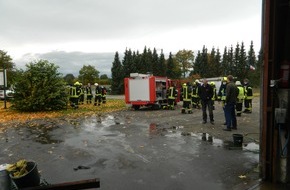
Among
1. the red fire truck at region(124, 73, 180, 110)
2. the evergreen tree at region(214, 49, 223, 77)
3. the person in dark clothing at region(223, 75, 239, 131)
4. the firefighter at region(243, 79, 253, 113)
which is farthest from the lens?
the evergreen tree at region(214, 49, 223, 77)

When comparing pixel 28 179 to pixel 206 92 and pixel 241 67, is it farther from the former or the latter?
pixel 241 67

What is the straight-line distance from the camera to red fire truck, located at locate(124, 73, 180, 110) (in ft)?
69.9

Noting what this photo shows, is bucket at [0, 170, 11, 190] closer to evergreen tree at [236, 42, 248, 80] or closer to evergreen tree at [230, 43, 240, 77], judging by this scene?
evergreen tree at [236, 42, 248, 80]

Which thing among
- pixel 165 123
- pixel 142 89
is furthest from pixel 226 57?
pixel 165 123

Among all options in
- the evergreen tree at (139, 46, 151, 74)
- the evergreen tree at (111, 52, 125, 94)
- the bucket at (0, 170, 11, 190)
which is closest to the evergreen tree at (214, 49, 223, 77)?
the evergreen tree at (139, 46, 151, 74)

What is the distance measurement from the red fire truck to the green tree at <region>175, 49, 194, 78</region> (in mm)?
74642

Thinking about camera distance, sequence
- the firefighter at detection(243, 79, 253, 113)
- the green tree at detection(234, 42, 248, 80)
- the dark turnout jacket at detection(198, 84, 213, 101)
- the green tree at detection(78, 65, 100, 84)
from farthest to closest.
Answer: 1. the green tree at detection(78, 65, 100, 84)
2. the green tree at detection(234, 42, 248, 80)
3. the firefighter at detection(243, 79, 253, 113)
4. the dark turnout jacket at detection(198, 84, 213, 101)

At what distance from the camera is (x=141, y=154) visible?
8.48m

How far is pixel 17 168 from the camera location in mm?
5133

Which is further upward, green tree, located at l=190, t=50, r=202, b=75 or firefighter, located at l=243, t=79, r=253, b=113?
green tree, located at l=190, t=50, r=202, b=75

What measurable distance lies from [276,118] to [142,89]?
52.2 feet

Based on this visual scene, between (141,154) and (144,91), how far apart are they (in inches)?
516

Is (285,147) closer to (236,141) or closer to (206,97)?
(236,141)

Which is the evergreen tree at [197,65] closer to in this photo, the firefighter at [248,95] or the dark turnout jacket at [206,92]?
the firefighter at [248,95]
